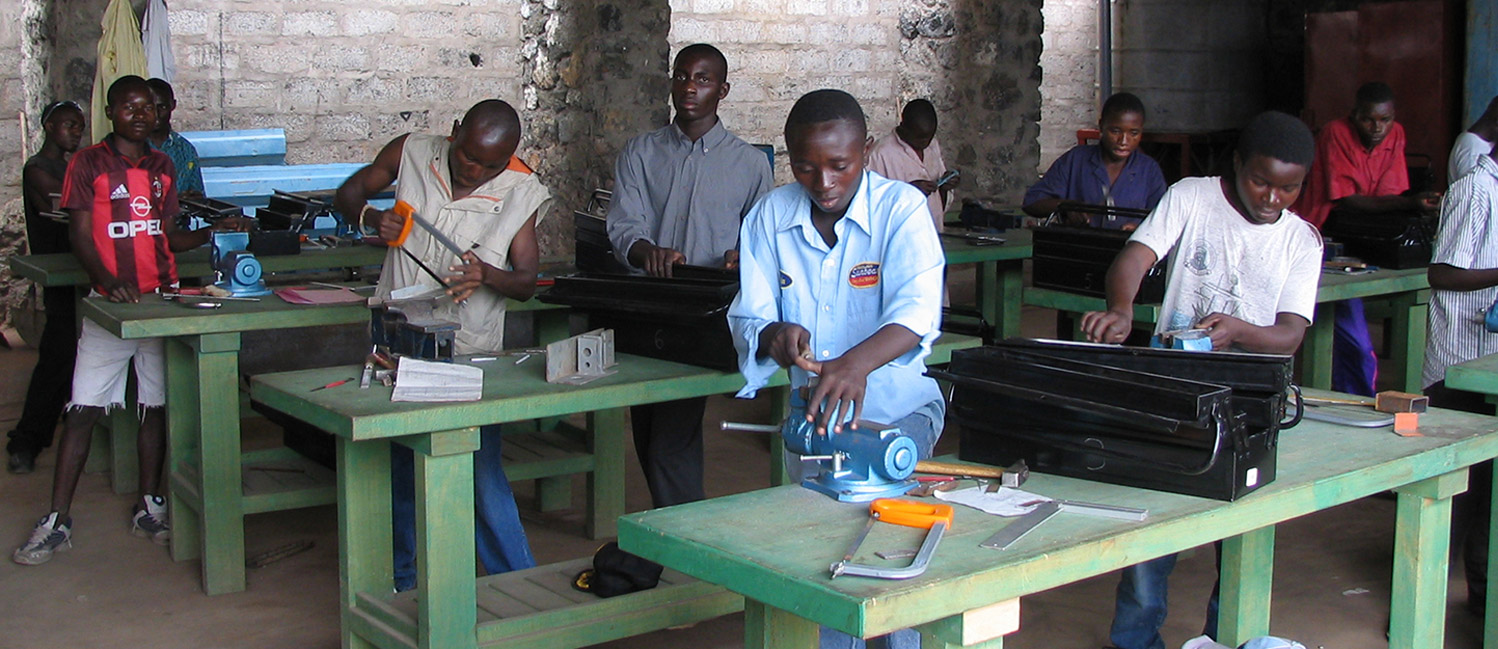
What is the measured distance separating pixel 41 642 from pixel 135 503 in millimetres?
1378

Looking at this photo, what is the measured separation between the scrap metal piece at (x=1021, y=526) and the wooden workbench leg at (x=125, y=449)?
4093 mm

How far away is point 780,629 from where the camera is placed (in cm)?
232

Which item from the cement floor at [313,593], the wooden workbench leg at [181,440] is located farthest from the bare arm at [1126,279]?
the wooden workbench leg at [181,440]

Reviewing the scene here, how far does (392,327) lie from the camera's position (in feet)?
11.7

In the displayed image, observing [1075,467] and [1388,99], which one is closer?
[1075,467]

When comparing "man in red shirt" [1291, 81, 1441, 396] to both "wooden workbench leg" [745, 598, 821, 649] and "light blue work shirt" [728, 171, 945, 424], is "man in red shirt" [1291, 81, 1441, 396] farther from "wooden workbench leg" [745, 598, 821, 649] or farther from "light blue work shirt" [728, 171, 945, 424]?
"wooden workbench leg" [745, 598, 821, 649]

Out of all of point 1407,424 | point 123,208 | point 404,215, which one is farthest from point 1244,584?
point 123,208

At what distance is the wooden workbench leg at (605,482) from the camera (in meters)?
4.86

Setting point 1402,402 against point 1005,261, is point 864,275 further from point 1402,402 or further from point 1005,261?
point 1005,261

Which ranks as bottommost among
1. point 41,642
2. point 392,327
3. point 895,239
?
point 41,642

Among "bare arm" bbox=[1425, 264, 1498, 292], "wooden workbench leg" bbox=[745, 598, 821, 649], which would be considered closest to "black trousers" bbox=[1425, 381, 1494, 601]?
"bare arm" bbox=[1425, 264, 1498, 292]

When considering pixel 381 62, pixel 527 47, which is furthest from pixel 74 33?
pixel 527 47

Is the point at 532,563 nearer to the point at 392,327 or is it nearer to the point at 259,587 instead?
the point at 392,327

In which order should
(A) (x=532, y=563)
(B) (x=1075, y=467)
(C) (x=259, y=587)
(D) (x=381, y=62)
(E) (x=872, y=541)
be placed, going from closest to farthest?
1. (E) (x=872, y=541)
2. (B) (x=1075, y=467)
3. (A) (x=532, y=563)
4. (C) (x=259, y=587)
5. (D) (x=381, y=62)
